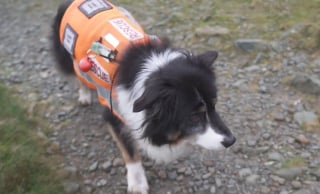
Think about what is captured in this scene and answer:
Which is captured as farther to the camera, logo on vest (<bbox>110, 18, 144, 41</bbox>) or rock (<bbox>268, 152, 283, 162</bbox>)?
rock (<bbox>268, 152, 283, 162</bbox>)

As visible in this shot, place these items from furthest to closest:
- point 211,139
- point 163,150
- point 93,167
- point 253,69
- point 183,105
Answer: point 253,69, point 93,167, point 163,150, point 211,139, point 183,105

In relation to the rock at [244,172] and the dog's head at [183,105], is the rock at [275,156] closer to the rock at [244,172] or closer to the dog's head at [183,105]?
the rock at [244,172]

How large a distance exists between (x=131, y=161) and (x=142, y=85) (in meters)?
0.77

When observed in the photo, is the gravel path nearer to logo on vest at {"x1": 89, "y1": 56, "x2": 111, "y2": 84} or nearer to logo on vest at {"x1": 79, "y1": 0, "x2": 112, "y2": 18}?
logo on vest at {"x1": 89, "y1": 56, "x2": 111, "y2": 84}

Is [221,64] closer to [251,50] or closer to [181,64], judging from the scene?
[251,50]

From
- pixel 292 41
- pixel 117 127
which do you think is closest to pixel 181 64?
pixel 117 127

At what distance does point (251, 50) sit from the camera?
432cm

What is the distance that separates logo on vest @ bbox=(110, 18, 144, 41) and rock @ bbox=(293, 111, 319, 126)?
1.51 m

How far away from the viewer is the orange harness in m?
2.89

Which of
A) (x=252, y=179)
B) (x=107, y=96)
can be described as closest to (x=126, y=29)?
(x=107, y=96)

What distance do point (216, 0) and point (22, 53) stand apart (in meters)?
2.60

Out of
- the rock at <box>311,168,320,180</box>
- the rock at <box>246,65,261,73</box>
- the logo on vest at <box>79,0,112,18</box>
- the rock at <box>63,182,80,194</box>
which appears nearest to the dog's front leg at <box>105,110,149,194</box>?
the rock at <box>63,182,80,194</box>

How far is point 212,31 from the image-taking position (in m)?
4.67

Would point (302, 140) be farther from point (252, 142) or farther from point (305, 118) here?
point (252, 142)
